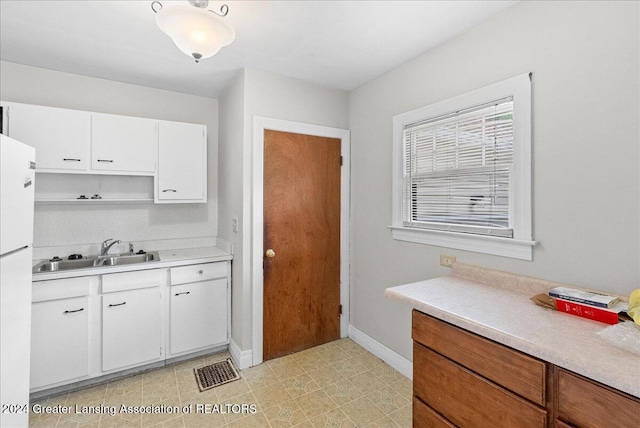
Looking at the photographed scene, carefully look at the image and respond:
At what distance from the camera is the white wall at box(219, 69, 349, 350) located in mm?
2525

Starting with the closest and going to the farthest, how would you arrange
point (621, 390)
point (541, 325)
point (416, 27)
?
point (621, 390) → point (541, 325) → point (416, 27)

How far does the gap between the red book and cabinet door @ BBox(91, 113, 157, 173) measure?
9.98ft

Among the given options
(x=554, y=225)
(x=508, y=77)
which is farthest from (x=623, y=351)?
(x=508, y=77)

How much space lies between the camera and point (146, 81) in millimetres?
2820

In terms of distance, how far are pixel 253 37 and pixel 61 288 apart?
2.24 metres

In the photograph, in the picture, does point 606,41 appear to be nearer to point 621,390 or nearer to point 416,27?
point 416,27

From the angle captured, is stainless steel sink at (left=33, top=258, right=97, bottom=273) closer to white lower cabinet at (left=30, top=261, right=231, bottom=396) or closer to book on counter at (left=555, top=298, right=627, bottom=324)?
white lower cabinet at (left=30, top=261, right=231, bottom=396)

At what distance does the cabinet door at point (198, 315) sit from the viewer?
2.55 m

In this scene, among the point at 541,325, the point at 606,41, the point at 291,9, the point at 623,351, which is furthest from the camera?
the point at 291,9

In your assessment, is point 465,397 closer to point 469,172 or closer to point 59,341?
point 469,172

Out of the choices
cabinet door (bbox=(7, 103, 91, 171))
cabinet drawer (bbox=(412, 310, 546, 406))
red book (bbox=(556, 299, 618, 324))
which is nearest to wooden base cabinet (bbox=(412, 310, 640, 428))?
cabinet drawer (bbox=(412, 310, 546, 406))

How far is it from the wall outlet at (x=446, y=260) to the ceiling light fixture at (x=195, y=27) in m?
1.89

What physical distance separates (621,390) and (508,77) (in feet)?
5.24

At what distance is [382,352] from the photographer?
263cm
